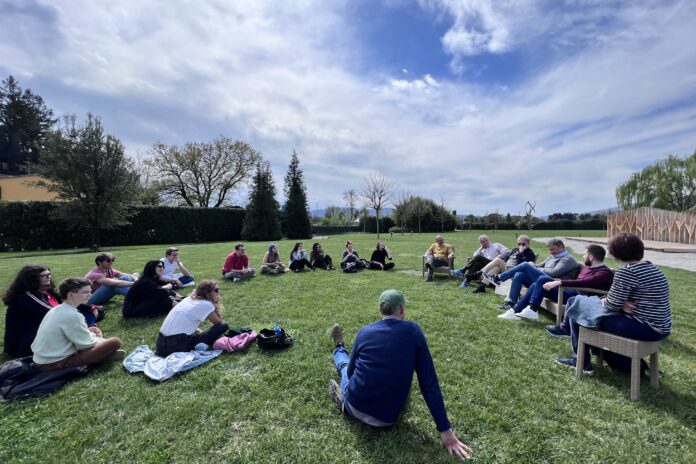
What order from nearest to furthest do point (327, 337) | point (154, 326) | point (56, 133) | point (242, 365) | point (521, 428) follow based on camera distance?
point (521, 428), point (242, 365), point (327, 337), point (154, 326), point (56, 133)

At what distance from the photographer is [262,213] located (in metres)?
30.5

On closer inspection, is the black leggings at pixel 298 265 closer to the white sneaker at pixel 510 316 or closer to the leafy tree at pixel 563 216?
the white sneaker at pixel 510 316

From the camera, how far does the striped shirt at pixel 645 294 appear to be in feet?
9.80

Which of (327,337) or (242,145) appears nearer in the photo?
(327,337)

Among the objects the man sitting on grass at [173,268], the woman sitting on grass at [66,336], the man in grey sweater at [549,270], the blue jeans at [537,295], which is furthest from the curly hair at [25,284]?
the man in grey sweater at [549,270]

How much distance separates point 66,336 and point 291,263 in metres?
6.97

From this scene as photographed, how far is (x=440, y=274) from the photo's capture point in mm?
9570

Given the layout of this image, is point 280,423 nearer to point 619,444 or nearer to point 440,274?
point 619,444

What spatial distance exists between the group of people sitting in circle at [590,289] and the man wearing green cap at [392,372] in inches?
81.7

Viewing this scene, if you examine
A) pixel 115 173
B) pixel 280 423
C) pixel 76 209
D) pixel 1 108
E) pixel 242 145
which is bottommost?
pixel 280 423

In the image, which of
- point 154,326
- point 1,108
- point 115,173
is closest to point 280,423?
point 154,326

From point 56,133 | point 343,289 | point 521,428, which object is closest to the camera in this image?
point 521,428

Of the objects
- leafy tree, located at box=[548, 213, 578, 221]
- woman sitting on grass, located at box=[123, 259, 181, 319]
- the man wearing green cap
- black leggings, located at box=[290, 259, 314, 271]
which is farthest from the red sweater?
leafy tree, located at box=[548, 213, 578, 221]

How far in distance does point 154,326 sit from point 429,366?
469cm
